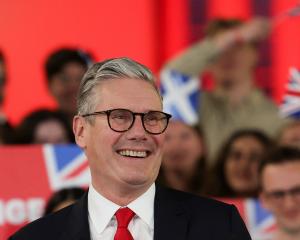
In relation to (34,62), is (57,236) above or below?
above

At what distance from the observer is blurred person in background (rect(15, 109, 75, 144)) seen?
15.5 ft

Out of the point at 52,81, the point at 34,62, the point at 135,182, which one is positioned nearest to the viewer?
the point at 135,182

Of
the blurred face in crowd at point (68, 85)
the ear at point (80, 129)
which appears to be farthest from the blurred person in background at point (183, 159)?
the ear at point (80, 129)

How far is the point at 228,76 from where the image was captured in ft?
18.8

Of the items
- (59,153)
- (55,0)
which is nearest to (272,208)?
(59,153)

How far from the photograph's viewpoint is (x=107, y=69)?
2.32 meters

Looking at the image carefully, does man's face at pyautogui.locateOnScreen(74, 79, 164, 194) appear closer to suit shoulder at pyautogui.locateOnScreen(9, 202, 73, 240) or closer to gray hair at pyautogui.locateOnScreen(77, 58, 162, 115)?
gray hair at pyautogui.locateOnScreen(77, 58, 162, 115)

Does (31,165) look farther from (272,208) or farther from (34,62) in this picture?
(34,62)

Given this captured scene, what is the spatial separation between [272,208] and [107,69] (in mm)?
1843

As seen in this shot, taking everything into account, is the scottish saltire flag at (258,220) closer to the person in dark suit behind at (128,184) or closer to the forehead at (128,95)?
the person in dark suit behind at (128,184)

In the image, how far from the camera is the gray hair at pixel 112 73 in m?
2.31

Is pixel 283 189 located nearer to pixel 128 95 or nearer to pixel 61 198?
pixel 61 198

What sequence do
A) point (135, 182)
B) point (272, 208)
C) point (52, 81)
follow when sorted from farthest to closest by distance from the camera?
point (52, 81) < point (272, 208) < point (135, 182)

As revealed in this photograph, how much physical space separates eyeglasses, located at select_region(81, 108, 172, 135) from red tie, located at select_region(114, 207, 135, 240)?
0.22 m
